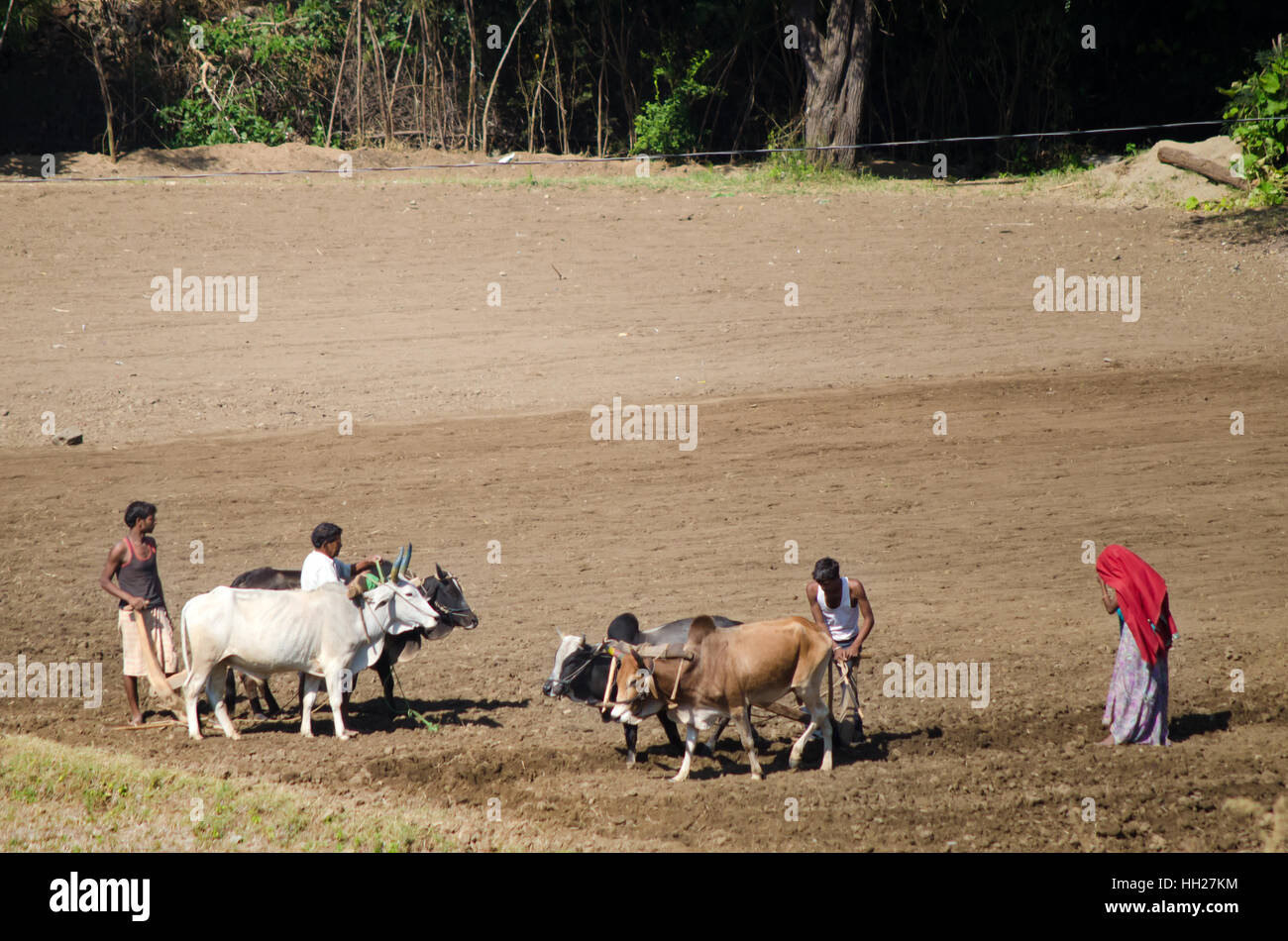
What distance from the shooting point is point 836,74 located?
80.8 ft

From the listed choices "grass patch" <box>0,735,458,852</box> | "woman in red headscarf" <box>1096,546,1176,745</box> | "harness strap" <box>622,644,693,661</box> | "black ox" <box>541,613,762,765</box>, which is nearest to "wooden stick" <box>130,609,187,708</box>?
"grass patch" <box>0,735,458,852</box>

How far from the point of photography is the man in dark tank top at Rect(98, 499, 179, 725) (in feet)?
29.9

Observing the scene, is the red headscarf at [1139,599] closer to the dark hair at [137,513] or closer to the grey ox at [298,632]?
the grey ox at [298,632]

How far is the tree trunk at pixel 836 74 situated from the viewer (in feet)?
80.2

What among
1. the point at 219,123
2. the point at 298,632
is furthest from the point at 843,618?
the point at 219,123

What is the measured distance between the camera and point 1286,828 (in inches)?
306

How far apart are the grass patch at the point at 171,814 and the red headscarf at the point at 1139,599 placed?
16.9ft

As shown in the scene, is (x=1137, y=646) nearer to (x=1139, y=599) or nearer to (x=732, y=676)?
(x=1139, y=599)

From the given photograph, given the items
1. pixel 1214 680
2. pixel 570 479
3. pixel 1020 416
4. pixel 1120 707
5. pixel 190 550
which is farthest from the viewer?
pixel 1020 416

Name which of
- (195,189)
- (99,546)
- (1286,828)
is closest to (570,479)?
(99,546)

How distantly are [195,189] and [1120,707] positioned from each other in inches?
737

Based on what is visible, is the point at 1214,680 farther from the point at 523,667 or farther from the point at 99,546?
the point at 99,546

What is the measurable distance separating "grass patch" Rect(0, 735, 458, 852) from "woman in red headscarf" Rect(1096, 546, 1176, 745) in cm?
512

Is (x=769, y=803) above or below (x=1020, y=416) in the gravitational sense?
below
